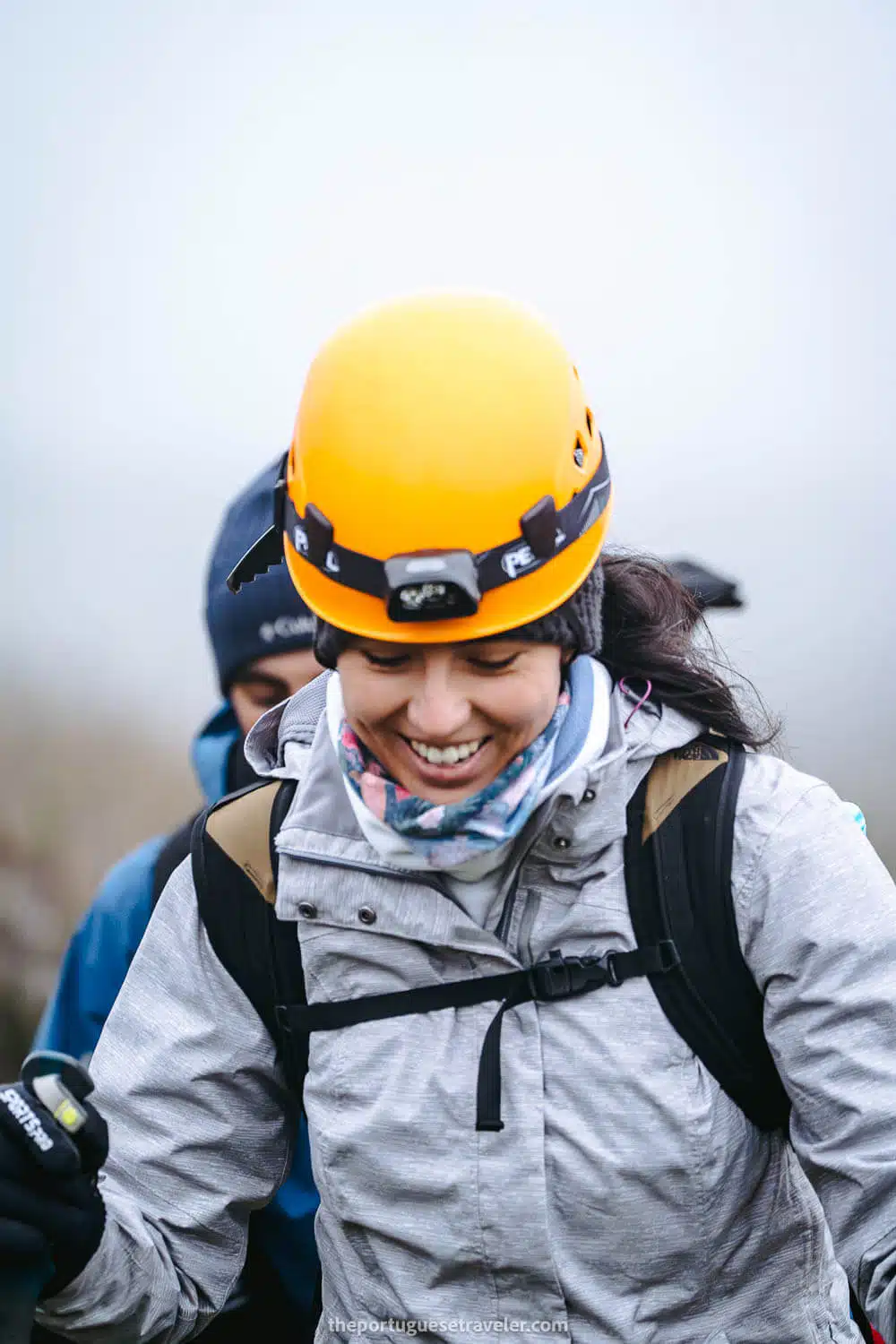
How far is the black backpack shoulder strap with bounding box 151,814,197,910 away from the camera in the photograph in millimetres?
2947

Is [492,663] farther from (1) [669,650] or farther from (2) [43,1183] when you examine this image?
(2) [43,1183]

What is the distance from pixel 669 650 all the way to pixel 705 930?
1.51ft

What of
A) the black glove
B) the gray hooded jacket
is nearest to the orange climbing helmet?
the gray hooded jacket

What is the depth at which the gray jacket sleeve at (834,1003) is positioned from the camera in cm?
172

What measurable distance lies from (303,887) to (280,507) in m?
0.55

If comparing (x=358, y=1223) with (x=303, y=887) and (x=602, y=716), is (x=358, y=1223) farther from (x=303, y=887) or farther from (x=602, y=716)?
(x=602, y=716)

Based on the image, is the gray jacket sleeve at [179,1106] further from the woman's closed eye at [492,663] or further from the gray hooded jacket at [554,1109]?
the woman's closed eye at [492,663]

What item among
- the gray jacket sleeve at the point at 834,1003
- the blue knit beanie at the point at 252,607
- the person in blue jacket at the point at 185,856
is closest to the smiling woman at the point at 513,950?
the gray jacket sleeve at the point at 834,1003

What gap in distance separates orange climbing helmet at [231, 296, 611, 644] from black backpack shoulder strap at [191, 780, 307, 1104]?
38 cm

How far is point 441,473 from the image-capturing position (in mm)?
1788

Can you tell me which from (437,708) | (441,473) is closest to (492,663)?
(437,708)

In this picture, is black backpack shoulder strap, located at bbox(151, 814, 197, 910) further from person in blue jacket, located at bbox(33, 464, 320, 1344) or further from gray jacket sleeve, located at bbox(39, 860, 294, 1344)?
gray jacket sleeve, located at bbox(39, 860, 294, 1344)

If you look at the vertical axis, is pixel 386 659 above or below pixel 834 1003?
above

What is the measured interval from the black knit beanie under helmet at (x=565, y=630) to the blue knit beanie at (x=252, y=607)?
119 cm
